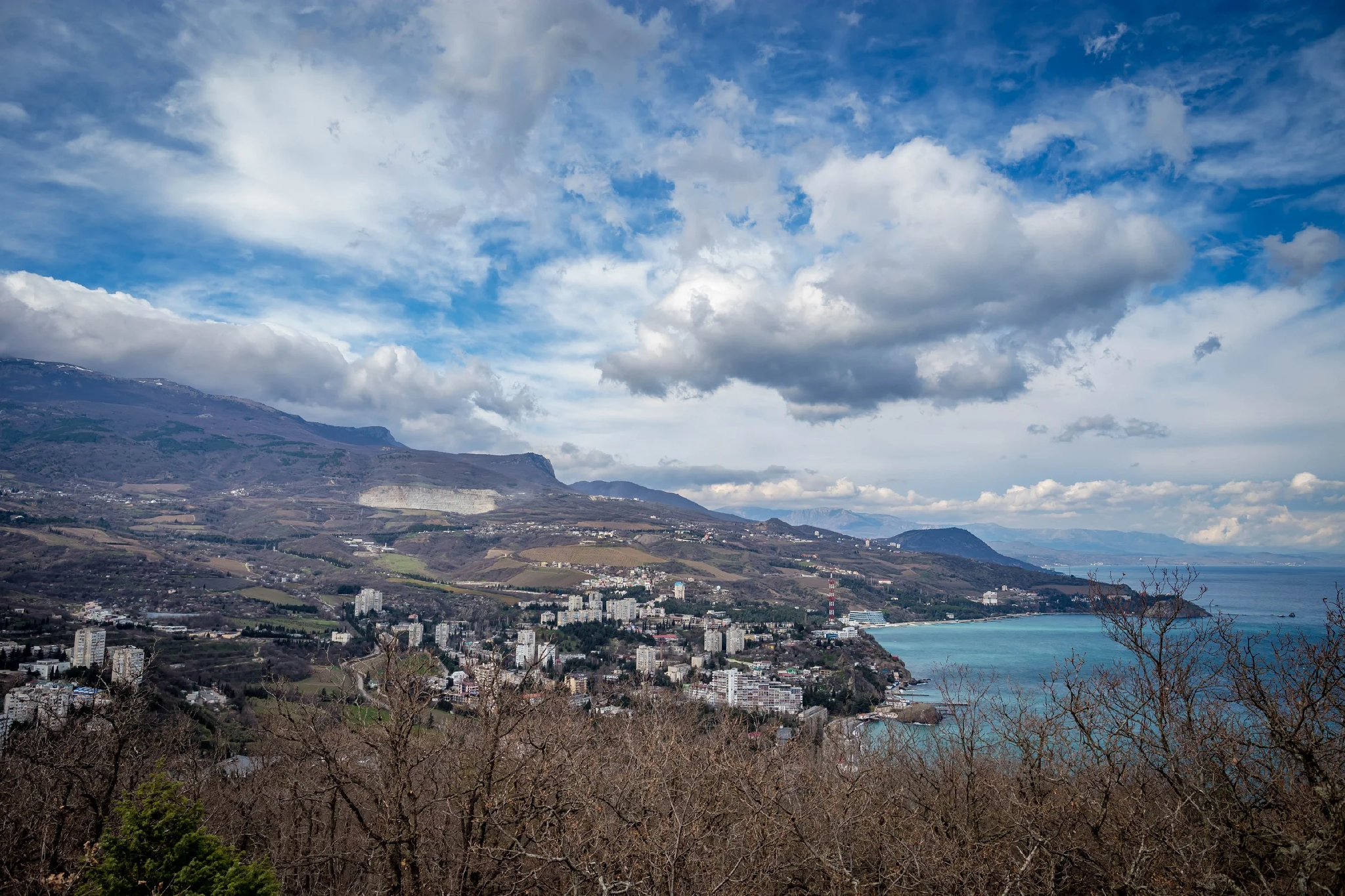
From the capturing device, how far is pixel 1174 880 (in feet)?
21.8

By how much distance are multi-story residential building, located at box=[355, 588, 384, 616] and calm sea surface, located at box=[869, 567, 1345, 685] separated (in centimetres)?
5878

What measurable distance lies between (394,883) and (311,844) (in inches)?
263

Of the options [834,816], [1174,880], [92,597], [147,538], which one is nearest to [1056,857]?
[1174,880]

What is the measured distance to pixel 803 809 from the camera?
11.6m

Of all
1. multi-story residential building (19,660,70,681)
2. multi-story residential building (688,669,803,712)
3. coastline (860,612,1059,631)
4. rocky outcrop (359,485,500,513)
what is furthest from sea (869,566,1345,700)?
rocky outcrop (359,485,500,513)

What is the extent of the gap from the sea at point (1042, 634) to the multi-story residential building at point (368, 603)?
5872 cm

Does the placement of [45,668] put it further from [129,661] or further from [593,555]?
[593,555]

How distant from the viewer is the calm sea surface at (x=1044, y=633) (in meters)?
53.9

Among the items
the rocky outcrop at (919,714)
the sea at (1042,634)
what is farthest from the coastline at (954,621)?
the rocky outcrop at (919,714)

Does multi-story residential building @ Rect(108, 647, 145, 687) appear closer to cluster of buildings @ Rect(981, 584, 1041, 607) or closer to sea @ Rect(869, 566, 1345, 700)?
sea @ Rect(869, 566, 1345, 700)

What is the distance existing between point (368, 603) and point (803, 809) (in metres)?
76.6

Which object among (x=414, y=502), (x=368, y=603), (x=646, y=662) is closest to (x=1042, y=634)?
(x=646, y=662)

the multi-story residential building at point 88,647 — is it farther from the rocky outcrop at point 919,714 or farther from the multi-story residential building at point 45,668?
the rocky outcrop at point 919,714

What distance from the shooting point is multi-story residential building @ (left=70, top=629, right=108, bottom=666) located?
3609cm
